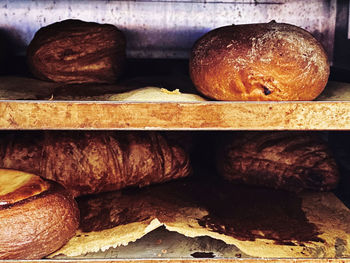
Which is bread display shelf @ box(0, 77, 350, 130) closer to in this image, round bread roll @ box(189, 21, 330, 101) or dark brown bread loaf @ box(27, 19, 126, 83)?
round bread roll @ box(189, 21, 330, 101)

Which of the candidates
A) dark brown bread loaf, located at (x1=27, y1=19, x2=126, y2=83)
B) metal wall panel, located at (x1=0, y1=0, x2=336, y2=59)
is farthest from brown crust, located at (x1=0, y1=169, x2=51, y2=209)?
metal wall panel, located at (x1=0, y1=0, x2=336, y2=59)

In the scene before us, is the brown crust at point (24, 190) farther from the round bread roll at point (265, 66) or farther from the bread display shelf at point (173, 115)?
the round bread roll at point (265, 66)

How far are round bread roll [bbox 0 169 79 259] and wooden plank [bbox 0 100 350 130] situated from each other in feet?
0.87

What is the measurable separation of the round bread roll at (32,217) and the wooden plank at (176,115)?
0.26 metres

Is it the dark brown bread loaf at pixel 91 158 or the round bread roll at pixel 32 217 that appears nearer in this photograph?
the round bread roll at pixel 32 217

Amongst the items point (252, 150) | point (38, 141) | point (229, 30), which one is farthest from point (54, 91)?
point (252, 150)

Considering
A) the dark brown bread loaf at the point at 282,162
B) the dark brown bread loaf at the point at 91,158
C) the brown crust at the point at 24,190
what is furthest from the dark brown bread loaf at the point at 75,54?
the dark brown bread loaf at the point at 282,162

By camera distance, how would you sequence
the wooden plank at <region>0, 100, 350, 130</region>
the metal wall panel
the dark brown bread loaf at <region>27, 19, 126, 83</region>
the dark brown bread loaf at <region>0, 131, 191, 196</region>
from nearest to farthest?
1. the wooden plank at <region>0, 100, 350, 130</region>
2. the dark brown bread loaf at <region>0, 131, 191, 196</region>
3. the dark brown bread loaf at <region>27, 19, 126, 83</region>
4. the metal wall panel

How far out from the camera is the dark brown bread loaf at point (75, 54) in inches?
74.2

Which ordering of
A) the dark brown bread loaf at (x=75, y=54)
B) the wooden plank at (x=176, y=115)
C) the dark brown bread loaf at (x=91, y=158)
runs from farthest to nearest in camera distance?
the dark brown bread loaf at (x=75, y=54) < the dark brown bread loaf at (x=91, y=158) < the wooden plank at (x=176, y=115)

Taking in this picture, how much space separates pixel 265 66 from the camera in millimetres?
1372

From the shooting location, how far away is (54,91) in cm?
172

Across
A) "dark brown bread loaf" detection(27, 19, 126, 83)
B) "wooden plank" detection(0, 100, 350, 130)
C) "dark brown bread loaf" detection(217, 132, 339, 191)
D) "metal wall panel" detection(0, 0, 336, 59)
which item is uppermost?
"metal wall panel" detection(0, 0, 336, 59)

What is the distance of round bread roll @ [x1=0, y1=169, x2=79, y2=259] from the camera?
52.4 inches
